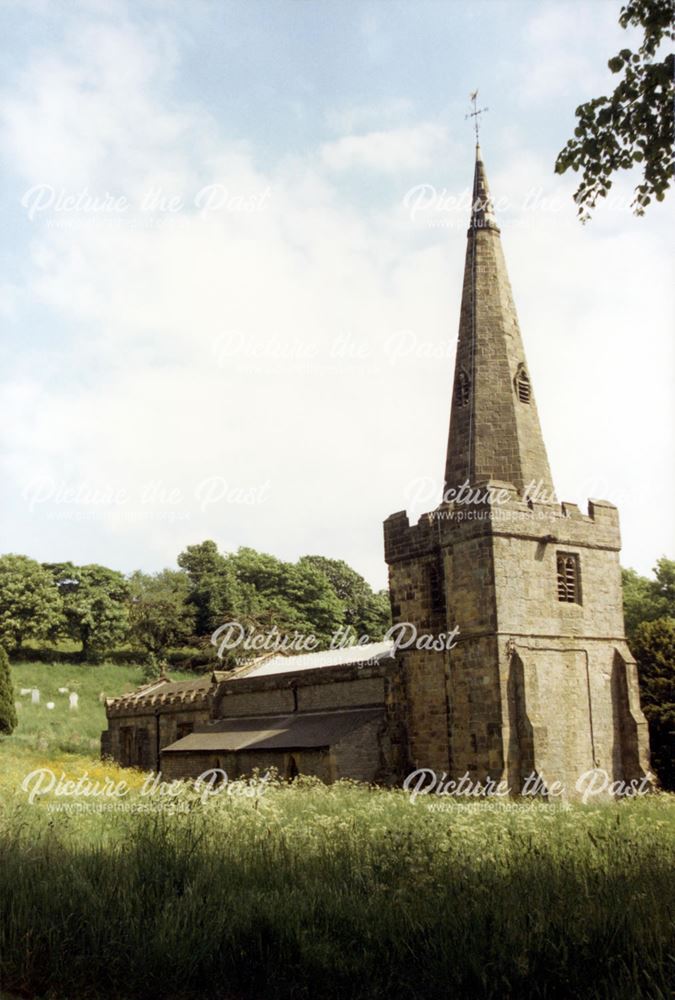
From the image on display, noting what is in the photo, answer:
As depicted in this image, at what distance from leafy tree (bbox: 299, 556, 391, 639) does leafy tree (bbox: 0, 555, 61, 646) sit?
1963 cm

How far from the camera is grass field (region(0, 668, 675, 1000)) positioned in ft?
24.3

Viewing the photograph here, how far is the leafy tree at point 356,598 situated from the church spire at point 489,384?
142ft

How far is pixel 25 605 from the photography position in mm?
57969

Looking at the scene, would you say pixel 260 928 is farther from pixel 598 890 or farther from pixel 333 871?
pixel 598 890

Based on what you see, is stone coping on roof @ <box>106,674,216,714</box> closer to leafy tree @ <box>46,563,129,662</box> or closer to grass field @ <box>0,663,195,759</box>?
grass field @ <box>0,663,195,759</box>

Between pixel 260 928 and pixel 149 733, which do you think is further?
pixel 149 733

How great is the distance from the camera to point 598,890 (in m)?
8.52

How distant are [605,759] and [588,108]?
18.8 m

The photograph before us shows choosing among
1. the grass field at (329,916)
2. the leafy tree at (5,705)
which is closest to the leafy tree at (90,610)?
the leafy tree at (5,705)

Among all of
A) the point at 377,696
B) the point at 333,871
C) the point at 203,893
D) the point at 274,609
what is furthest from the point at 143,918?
the point at 274,609

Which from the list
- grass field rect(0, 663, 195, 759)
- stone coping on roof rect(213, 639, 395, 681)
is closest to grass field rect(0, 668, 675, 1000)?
stone coping on roof rect(213, 639, 395, 681)

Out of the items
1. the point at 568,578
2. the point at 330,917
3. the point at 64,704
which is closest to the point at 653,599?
the point at 568,578

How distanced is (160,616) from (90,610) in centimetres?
558

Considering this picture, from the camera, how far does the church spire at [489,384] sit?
2564 centimetres
